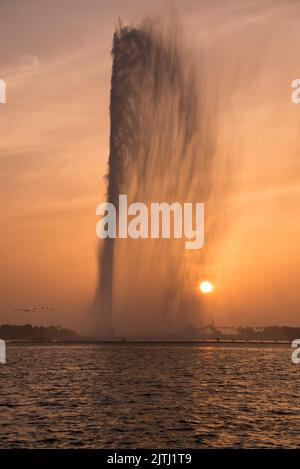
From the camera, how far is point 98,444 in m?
31.3

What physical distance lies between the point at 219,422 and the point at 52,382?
3451 cm

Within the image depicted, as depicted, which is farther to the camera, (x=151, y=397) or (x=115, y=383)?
(x=115, y=383)

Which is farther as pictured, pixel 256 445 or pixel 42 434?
pixel 42 434
